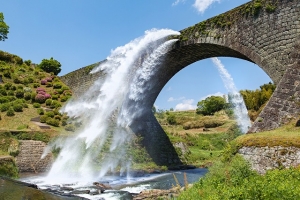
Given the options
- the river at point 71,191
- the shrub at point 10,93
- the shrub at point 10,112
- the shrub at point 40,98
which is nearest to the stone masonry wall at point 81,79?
the shrub at point 40,98

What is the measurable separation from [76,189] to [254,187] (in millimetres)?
9955

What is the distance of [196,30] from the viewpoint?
60.2 ft

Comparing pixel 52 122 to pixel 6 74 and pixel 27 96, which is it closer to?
pixel 27 96

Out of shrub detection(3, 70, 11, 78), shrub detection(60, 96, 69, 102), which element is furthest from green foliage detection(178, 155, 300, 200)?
shrub detection(3, 70, 11, 78)

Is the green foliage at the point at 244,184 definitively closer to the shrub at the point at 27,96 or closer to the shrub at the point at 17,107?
the shrub at the point at 17,107

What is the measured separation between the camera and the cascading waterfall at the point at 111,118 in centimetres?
1995

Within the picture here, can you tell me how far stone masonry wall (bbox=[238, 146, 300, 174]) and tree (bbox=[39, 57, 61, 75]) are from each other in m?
39.5

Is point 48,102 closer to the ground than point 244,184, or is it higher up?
higher up

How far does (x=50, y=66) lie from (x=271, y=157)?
40594 millimetres

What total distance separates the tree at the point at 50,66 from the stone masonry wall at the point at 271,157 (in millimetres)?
39539

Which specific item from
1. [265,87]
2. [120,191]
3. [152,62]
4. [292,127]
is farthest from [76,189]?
[265,87]

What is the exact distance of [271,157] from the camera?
808 centimetres

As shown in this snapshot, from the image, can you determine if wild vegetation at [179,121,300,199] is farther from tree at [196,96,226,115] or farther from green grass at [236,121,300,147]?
tree at [196,96,226,115]

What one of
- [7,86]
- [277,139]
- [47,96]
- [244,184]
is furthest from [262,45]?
[7,86]
